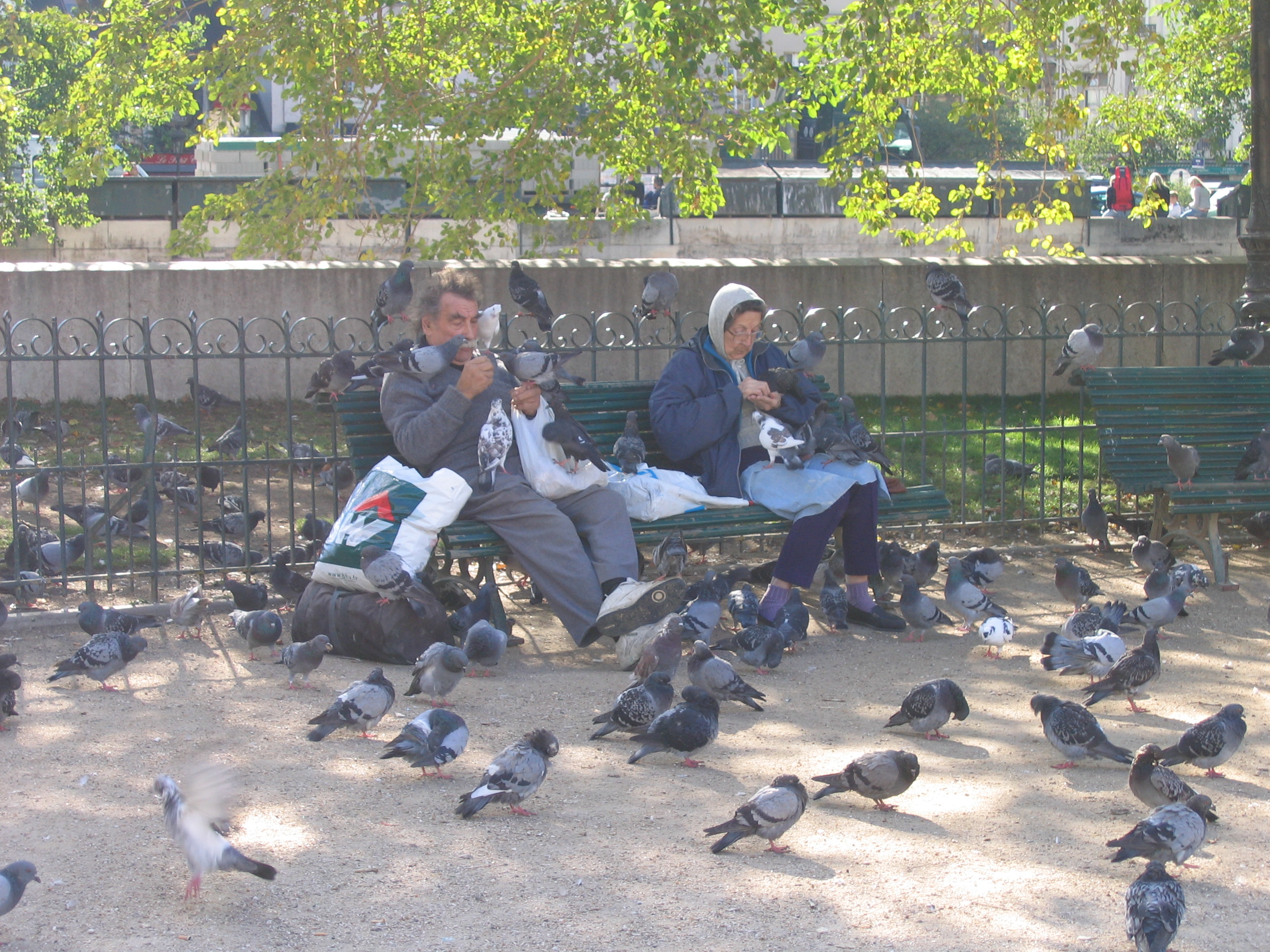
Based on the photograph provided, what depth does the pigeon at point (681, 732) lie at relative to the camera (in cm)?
419

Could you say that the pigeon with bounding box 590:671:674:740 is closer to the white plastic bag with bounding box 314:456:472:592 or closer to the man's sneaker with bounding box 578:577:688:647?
the man's sneaker with bounding box 578:577:688:647

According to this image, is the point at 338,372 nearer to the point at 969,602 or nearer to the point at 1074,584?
the point at 969,602

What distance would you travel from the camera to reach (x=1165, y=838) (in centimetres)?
335

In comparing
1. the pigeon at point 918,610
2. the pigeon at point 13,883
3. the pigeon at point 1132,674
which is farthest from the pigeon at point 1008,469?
the pigeon at point 13,883

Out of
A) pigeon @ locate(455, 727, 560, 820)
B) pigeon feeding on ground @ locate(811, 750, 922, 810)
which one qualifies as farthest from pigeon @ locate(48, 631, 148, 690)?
pigeon feeding on ground @ locate(811, 750, 922, 810)

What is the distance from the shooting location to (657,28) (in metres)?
8.16

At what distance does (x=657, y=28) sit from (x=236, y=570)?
162 inches

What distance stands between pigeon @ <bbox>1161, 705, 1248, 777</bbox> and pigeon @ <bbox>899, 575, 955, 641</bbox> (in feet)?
5.69

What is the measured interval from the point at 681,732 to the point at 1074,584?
2.64m

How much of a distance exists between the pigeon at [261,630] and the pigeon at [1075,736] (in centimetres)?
296

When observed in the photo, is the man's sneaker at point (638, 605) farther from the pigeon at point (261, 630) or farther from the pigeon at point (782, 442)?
the pigeon at point (261, 630)

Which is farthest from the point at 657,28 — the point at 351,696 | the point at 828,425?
the point at 351,696

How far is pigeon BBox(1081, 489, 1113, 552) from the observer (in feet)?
23.8

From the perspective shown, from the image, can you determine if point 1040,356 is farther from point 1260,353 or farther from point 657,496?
point 657,496
